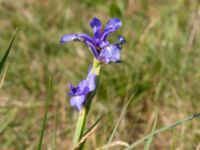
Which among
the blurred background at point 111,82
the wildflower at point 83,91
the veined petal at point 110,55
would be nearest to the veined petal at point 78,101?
the wildflower at point 83,91

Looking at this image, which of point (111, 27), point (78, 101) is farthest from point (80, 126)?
point (111, 27)

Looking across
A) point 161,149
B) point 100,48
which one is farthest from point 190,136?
point 100,48

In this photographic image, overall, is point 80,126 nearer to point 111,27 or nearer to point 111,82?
point 111,27

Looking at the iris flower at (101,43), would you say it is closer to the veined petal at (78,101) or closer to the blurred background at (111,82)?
the veined petal at (78,101)

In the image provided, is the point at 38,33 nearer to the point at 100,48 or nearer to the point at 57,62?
the point at 57,62

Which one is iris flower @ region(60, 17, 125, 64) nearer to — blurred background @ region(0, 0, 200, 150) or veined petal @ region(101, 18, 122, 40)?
veined petal @ region(101, 18, 122, 40)
